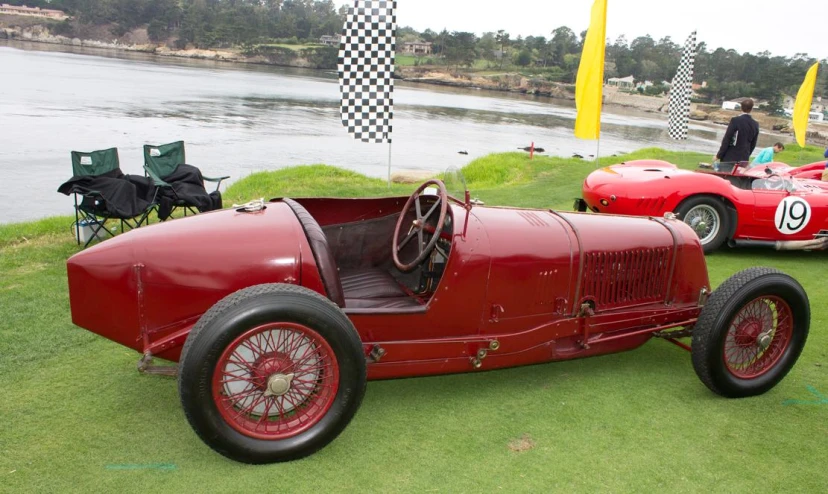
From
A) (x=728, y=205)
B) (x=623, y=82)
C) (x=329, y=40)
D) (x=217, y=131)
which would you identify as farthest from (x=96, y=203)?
(x=329, y=40)

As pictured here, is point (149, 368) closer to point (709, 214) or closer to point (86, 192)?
point (86, 192)

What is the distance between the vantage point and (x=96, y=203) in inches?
235

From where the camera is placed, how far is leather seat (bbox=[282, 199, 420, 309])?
3141 millimetres

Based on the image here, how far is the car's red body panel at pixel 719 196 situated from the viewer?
21.9 feet

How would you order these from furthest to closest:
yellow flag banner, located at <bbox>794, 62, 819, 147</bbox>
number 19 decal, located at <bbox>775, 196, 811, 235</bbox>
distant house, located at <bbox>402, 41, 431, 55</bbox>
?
distant house, located at <bbox>402, 41, 431, 55</bbox>, yellow flag banner, located at <bbox>794, 62, 819, 147</bbox>, number 19 decal, located at <bbox>775, 196, 811, 235</bbox>

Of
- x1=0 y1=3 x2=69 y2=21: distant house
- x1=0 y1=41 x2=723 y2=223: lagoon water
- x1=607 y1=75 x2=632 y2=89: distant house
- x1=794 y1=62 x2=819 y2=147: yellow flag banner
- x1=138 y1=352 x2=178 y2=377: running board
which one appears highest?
x1=0 y1=3 x2=69 y2=21: distant house

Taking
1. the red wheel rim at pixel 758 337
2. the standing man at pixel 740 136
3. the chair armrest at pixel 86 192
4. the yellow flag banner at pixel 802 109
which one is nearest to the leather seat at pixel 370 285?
the red wheel rim at pixel 758 337

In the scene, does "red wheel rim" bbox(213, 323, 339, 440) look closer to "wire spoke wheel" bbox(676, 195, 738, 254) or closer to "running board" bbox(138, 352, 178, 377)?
"running board" bbox(138, 352, 178, 377)

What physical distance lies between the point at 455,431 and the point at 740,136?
27.6ft

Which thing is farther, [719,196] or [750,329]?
[719,196]

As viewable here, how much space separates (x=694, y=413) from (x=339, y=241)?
2.40 metres

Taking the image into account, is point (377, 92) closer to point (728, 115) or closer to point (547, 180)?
point (547, 180)

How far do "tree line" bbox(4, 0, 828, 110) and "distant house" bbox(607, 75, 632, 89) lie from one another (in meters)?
2.03

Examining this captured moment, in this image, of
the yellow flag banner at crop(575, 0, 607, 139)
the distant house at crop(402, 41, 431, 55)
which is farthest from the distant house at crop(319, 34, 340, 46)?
the yellow flag banner at crop(575, 0, 607, 139)
